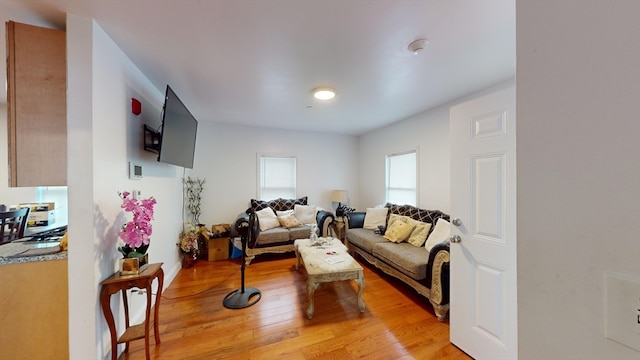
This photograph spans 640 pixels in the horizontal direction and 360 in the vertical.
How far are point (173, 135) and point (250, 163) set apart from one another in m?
2.25

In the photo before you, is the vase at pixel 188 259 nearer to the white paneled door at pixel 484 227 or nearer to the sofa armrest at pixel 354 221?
the sofa armrest at pixel 354 221

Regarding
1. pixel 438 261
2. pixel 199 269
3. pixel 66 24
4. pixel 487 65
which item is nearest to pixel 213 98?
pixel 66 24

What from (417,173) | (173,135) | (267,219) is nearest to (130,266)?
(173,135)

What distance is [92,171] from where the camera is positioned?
4.96 ft

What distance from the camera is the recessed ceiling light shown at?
261cm

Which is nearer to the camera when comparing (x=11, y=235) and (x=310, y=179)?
(x=11, y=235)

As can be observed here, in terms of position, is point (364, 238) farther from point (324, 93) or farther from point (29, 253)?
point (29, 253)

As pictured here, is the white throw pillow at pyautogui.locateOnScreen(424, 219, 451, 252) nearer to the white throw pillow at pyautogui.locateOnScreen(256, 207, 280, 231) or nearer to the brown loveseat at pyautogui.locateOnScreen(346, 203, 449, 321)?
the brown loveseat at pyautogui.locateOnScreen(346, 203, 449, 321)

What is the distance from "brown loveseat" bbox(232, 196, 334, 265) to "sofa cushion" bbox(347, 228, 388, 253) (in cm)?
52

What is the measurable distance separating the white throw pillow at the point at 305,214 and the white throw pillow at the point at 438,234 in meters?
2.06
